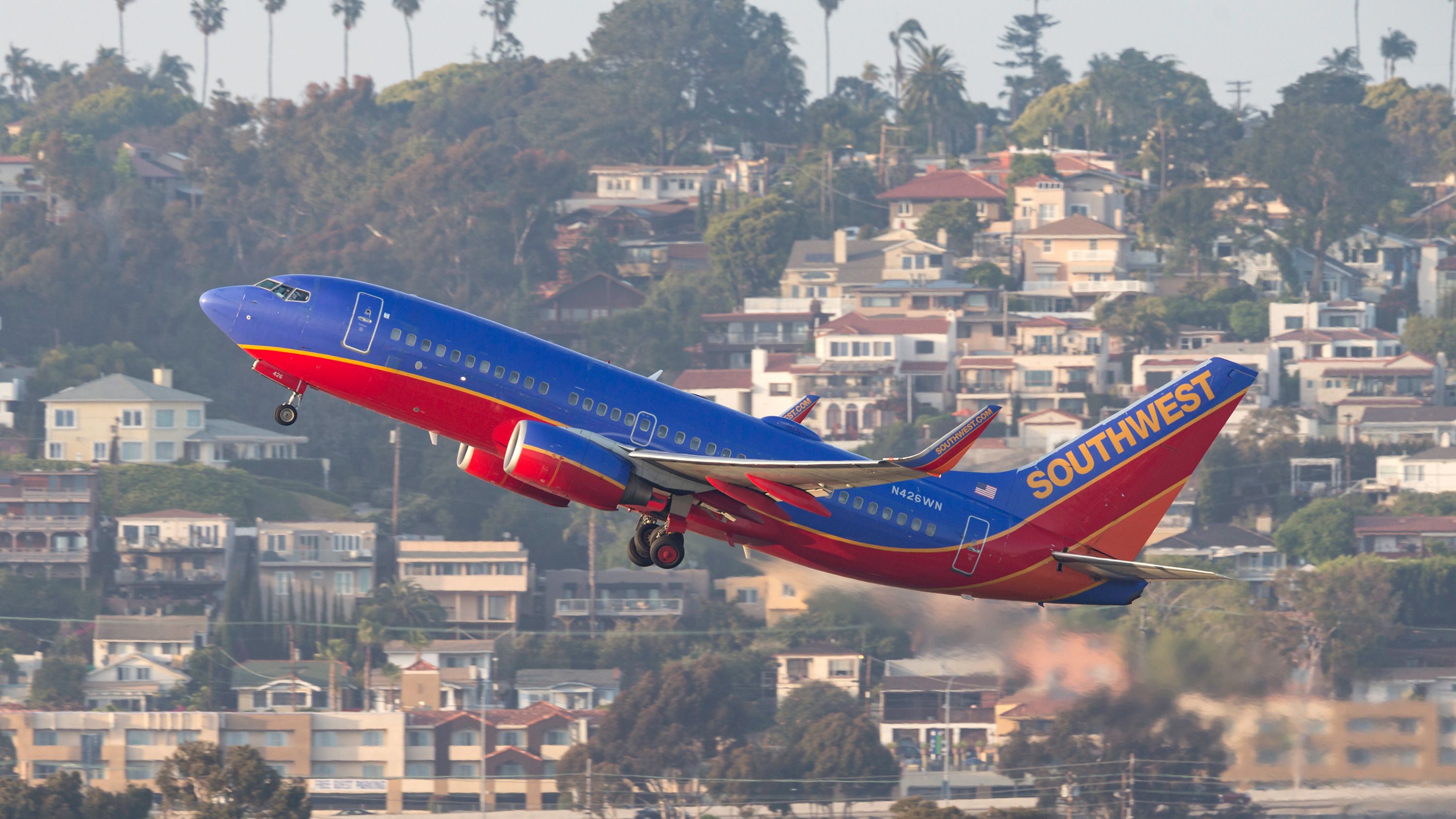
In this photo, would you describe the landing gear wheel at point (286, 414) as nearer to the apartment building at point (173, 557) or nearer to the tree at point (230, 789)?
the tree at point (230, 789)

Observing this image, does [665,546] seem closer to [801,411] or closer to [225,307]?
[801,411]

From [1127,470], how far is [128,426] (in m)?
143

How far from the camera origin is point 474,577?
14825 centimetres

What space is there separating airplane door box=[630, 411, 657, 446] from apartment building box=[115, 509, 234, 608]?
374 feet

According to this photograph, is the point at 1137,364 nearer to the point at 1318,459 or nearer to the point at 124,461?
the point at 1318,459

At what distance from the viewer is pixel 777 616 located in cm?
13062

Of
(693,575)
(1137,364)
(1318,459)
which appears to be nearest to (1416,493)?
(1318,459)

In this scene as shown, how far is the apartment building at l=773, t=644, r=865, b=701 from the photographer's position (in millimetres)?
114438

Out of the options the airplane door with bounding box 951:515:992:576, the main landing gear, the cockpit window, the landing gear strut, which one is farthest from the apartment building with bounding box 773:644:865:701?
the cockpit window

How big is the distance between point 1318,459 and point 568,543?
68.1 m

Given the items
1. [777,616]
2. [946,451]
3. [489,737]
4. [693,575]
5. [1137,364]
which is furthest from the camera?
[1137,364]

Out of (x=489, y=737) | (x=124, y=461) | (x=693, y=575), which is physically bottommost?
(x=489, y=737)

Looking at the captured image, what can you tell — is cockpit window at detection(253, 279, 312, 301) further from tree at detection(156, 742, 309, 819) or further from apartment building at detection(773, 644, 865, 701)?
apartment building at detection(773, 644, 865, 701)

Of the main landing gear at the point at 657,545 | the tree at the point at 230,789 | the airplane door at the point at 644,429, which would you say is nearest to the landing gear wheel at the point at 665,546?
the main landing gear at the point at 657,545
